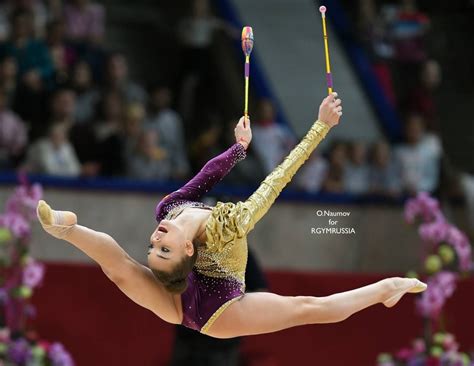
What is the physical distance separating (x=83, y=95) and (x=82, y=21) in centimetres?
89

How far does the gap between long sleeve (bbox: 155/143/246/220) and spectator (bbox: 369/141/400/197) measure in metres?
3.65

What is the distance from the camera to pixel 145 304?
542cm

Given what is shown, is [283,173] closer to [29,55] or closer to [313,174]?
[313,174]

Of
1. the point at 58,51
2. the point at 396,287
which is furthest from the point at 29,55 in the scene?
the point at 396,287

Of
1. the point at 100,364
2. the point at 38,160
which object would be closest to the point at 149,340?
the point at 100,364

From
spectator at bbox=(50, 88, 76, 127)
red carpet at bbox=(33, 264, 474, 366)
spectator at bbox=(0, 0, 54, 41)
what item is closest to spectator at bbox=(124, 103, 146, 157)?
spectator at bbox=(50, 88, 76, 127)

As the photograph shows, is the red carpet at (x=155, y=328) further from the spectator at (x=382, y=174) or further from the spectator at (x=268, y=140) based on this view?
→ the spectator at (x=268, y=140)

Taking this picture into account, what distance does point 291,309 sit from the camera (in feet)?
17.5

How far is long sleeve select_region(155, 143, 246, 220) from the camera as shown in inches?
217

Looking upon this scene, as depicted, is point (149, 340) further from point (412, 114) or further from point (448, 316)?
point (412, 114)

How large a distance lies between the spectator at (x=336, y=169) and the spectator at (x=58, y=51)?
87.0 inches

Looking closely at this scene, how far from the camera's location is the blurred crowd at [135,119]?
8969mm

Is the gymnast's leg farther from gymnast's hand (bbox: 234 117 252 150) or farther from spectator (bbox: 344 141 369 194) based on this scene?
spectator (bbox: 344 141 369 194)

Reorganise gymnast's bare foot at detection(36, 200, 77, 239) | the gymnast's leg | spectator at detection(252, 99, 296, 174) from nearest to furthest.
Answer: gymnast's bare foot at detection(36, 200, 77, 239) → the gymnast's leg → spectator at detection(252, 99, 296, 174)
